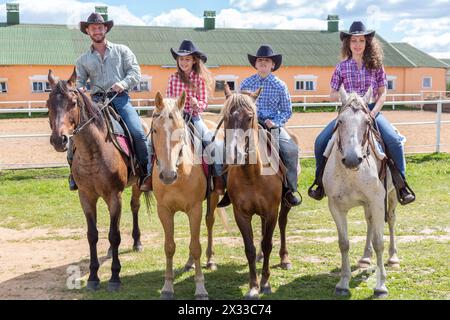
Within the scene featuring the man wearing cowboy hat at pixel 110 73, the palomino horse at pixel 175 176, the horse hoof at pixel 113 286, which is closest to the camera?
the palomino horse at pixel 175 176

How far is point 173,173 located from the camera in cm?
451

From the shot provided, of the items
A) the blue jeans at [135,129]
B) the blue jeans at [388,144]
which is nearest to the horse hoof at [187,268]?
the blue jeans at [135,129]

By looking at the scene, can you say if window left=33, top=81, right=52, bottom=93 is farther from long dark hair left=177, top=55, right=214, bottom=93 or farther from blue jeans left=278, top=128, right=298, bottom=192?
blue jeans left=278, top=128, right=298, bottom=192

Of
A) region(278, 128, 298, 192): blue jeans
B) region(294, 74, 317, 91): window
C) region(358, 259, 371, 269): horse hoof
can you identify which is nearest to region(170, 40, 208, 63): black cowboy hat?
region(278, 128, 298, 192): blue jeans

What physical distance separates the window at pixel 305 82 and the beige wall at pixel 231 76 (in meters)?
0.11

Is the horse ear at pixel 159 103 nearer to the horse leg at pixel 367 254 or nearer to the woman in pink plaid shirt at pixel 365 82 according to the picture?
the woman in pink plaid shirt at pixel 365 82

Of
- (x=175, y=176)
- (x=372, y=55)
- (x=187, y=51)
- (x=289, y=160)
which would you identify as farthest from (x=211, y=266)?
(x=372, y=55)

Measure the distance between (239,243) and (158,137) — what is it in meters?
2.91

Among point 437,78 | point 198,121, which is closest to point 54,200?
point 198,121

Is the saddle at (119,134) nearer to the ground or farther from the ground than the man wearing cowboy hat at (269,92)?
nearer to the ground

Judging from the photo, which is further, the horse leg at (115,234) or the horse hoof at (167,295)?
the horse leg at (115,234)

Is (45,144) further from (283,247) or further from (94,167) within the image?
(283,247)

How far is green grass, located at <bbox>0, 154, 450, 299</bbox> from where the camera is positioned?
17.6 ft

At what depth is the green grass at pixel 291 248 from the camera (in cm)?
535
